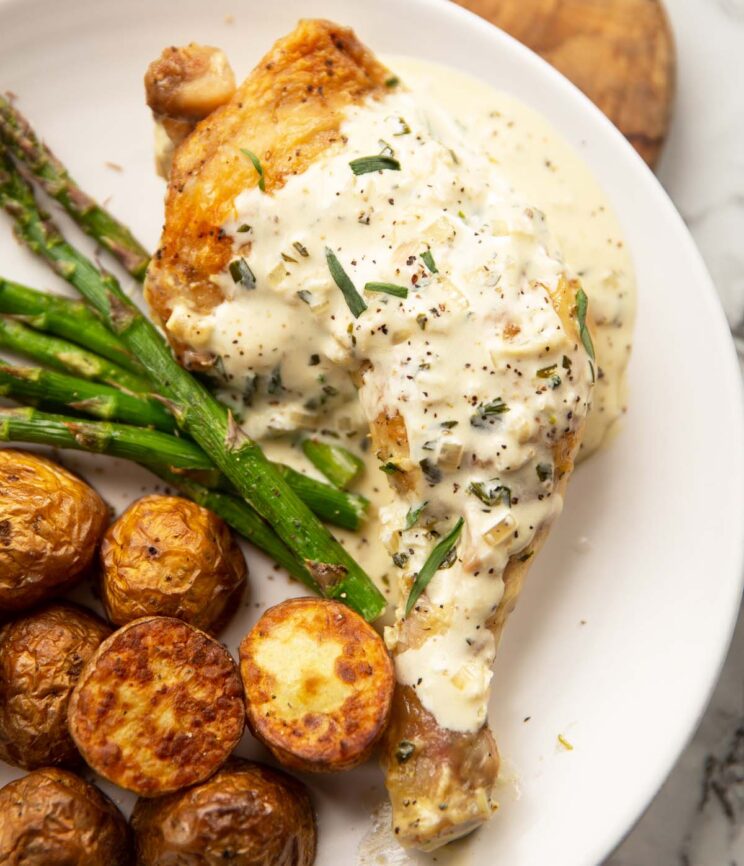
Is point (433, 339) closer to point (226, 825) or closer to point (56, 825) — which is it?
point (226, 825)

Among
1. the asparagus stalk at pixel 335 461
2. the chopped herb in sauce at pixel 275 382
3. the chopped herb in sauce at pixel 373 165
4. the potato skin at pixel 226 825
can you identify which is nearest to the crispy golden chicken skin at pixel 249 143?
the chopped herb in sauce at pixel 373 165

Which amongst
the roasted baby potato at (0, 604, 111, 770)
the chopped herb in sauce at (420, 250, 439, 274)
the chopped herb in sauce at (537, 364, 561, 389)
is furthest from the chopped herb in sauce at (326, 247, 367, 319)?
the roasted baby potato at (0, 604, 111, 770)

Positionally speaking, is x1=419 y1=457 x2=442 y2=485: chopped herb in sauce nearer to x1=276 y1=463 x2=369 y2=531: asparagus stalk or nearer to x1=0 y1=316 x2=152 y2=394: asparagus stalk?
x1=276 y1=463 x2=369 y2=531: asparagus stalk

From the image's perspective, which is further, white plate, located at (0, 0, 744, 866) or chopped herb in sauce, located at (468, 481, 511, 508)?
white plate, located at (0, 0, 744, 866)

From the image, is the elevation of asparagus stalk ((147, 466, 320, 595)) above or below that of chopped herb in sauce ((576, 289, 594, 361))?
below

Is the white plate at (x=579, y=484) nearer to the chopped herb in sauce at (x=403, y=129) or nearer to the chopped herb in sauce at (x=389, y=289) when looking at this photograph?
the chopped herb in sauce at (x=403, y=129)

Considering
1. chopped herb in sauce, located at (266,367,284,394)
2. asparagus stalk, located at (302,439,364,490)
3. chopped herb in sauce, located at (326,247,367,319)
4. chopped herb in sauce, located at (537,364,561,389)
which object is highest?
chopped herb in sauce, located at (326,247,367,319)

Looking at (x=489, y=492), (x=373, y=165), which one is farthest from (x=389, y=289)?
(x=489, y=492)

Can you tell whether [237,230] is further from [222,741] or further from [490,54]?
[222,741]
